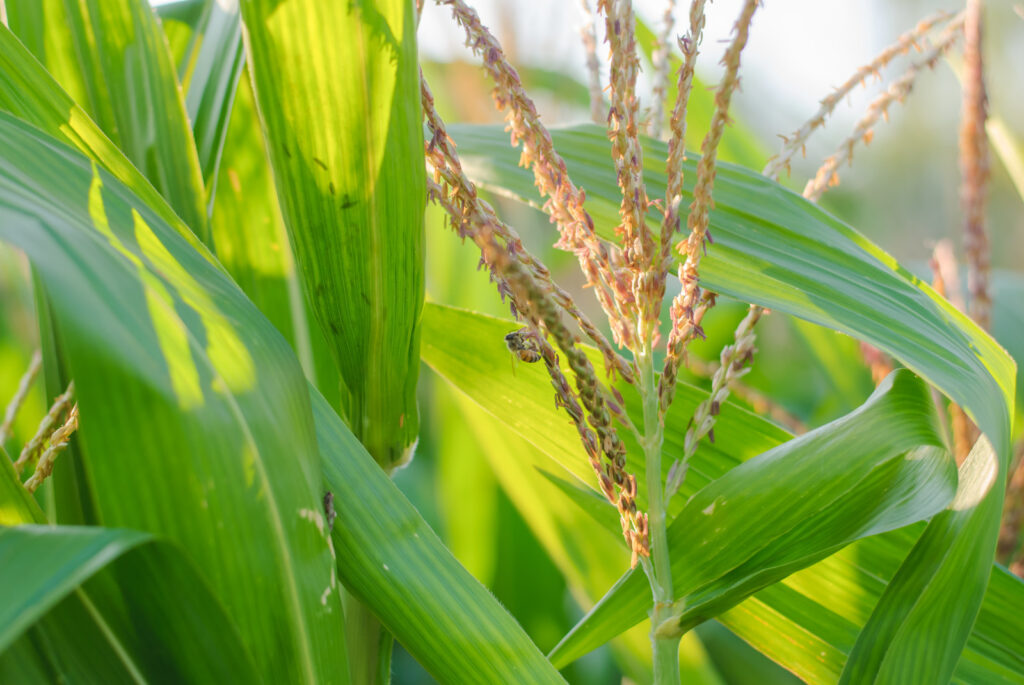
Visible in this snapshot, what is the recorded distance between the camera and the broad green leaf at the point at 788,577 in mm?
462

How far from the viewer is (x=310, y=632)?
12.0 inches

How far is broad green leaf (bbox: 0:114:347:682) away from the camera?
249 millimetres

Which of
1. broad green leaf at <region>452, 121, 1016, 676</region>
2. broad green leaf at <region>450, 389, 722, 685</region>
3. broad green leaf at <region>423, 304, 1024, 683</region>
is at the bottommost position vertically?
broad green leaf at <region>450, 389, 722, 685</region>

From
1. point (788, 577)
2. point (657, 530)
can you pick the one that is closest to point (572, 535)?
point (788, 577)

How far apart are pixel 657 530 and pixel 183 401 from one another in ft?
0.78

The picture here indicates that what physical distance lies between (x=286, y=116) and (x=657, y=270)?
0.65 feet

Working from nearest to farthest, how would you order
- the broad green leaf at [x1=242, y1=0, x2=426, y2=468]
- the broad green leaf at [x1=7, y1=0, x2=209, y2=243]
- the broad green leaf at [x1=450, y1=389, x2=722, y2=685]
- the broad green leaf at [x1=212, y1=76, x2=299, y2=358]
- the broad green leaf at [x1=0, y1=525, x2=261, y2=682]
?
1. the broad green leaf at [x1=0, y1=525, x2=261, y2=682]
2. the broad green leaf at [x1=242, y1=0, x2=426, y2=468]
3. the broad green leaf at [x1=7, y1=0, x2=209, y2=243]
4. the broad green leaf at [x1=212, y1=76, x2=299, y2=358]
5. the broad green leaf at [x1=450, y1=389, x2=722, y2=685]

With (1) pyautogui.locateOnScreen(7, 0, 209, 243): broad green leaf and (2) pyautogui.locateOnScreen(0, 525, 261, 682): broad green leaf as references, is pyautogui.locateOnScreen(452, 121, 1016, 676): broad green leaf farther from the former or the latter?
(2) pyautogui.locateOnScreen(0, 525, 261, 682): broad green leaf

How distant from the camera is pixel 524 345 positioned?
326mm

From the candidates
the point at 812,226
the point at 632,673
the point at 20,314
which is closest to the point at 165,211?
the point at 812,226

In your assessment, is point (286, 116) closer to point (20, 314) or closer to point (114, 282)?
point (114, 282)

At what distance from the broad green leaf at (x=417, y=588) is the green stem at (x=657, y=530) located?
0.06 m

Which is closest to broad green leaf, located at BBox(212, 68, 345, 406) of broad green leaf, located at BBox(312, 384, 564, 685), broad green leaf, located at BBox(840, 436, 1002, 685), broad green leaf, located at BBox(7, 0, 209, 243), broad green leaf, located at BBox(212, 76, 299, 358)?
broad green leaf, located at BBox(212, 76, 299, 358)

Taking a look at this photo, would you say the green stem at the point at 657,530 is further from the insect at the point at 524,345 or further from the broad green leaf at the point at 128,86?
the broad green leaf at the point at 128,86
